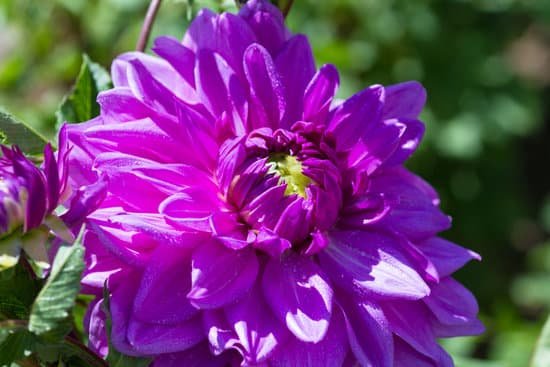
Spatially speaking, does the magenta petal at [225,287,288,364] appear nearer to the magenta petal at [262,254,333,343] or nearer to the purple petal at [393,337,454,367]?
the magenta petal at [262,254,333,343]

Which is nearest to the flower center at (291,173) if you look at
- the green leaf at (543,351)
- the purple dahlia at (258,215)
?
the purple dahlia at (258,215)

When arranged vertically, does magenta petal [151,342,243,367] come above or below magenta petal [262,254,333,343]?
below

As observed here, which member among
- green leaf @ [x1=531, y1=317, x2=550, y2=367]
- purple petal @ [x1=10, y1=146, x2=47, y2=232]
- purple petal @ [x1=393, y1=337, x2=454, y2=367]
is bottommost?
green leaf @ [x1=531, y1=317, x2=550, y2=367]

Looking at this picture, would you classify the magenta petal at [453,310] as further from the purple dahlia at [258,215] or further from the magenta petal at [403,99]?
the magenta petal at [403,99]

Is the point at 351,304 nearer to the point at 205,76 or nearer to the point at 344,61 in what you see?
the point at 205,76

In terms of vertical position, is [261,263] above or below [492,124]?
above

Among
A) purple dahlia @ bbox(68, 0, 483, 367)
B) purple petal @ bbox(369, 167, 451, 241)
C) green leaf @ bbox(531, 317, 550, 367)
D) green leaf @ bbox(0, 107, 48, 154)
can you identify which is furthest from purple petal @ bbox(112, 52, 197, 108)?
green leaf @ bbox(531, 317, 550, 367)

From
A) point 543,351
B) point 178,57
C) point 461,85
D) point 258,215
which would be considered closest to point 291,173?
point 258,215

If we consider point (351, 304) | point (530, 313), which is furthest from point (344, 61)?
point (530, 313)
